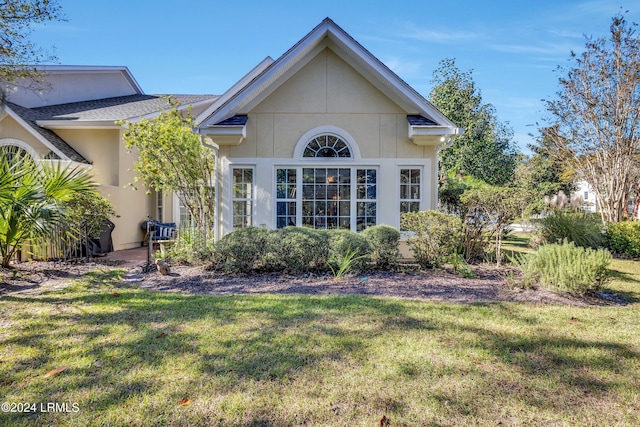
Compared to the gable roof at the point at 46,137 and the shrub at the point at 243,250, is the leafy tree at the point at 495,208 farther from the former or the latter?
the gable roof at the point at 46,137

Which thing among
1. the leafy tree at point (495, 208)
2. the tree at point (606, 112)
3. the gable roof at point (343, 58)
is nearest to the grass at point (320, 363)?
the leafy tree at point (495, 208)

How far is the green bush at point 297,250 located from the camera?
7.37m

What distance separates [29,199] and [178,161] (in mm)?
3645

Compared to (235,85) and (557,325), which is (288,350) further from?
(235,85)

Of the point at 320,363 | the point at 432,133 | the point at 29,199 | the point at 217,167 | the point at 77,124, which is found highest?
the point at 77,124

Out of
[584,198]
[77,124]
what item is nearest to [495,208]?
[77,124]

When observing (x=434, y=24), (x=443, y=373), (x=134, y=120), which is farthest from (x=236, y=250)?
(x=434, y=24)

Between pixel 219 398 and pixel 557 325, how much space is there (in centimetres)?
438

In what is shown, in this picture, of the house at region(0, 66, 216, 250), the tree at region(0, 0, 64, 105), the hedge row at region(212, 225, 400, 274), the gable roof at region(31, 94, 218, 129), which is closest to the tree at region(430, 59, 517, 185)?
the hedge row at region(212, 225, 400, 274)

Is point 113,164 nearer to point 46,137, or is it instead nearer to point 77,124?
point 77,124

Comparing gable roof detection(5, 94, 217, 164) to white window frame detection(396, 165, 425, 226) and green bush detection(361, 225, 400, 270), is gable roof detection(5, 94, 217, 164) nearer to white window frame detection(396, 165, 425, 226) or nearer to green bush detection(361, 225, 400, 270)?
white window frame detection(396, 165, 425, 226)

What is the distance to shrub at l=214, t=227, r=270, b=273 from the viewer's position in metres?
7.41

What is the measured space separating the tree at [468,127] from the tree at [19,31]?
15.4 metres

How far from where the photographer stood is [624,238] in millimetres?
11508
